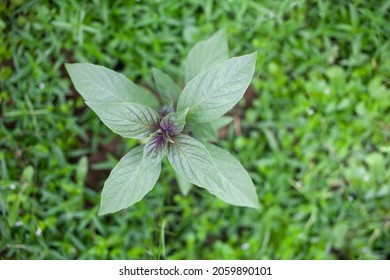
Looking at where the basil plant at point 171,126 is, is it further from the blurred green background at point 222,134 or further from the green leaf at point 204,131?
the blurred green background at point 222,134

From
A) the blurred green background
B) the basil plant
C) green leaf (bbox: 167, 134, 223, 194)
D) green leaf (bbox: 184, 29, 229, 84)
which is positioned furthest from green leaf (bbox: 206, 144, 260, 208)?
the blurred green background

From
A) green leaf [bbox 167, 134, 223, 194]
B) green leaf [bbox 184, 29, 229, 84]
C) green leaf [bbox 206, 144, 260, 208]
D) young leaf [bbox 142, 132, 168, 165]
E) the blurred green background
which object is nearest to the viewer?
green leaf [bbox 167, 134, 223, 194]

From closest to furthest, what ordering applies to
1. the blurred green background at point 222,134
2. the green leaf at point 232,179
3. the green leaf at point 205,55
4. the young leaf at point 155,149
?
the young leaf at point 155,149
the green leaf at point 232,179
the green leaf at point 205,55
the blurred green background at point 222,134

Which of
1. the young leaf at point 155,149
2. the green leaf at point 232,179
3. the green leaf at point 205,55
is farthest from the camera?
the green leaf at point 205,55

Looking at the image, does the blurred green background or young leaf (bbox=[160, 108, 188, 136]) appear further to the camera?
the blurred green background

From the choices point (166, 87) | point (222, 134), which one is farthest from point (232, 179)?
point (222, 134)

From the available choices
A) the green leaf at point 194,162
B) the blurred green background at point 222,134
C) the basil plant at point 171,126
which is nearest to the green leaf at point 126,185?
the basil plant at point 171,126

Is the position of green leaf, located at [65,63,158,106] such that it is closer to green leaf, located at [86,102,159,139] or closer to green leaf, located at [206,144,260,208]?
green leaf, located at [86,102,159,139]

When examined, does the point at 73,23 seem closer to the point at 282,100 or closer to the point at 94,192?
the point at 94,192
